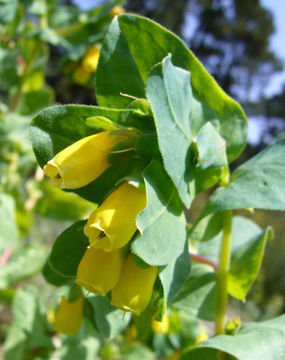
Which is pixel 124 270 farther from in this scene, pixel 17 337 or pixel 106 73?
pixel 17 337

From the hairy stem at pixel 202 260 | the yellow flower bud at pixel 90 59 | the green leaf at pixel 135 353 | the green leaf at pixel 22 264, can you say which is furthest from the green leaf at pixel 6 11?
the green leaf at pixel 135 353

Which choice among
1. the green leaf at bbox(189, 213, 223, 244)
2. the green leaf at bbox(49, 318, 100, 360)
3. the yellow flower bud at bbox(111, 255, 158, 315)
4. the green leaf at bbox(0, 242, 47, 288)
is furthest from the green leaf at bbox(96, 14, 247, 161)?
the green leaf at bbox(0, 242, 47, 288)

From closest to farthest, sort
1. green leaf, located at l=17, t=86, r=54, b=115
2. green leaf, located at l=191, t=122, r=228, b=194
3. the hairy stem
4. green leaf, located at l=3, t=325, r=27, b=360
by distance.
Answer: green leaf, located at l=191, t=122, r=228, b=194
the hairy stem
green leaf, located at l=3, t=325, r=27, b=360
green leaf, located at l=17, t=86, r=54, b=115

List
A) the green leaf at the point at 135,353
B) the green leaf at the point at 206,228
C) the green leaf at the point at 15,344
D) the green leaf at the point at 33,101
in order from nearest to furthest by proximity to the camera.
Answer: the green leaf at the point at 206,228 < the green leaf at the point at 15,344 < the green leaf at the point at 33,101 < the green leaf at the point at 135,353

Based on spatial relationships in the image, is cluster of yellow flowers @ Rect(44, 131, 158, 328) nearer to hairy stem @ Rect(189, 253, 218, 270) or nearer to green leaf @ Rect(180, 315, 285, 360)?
green leaf @ Rect(180, 315, 285, 360)

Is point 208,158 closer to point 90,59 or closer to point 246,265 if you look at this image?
point 246,265

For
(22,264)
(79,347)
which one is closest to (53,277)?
(79,347)

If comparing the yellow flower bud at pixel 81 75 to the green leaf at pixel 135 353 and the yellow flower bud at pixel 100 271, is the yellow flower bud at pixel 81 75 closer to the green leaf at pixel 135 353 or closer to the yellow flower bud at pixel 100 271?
the yellow flower bud at pixel 100 271
